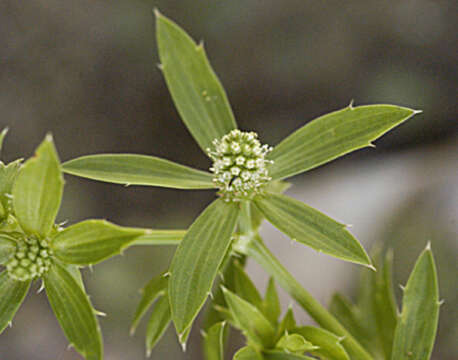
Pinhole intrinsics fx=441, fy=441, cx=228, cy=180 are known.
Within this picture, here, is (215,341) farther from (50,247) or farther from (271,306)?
(50,247)

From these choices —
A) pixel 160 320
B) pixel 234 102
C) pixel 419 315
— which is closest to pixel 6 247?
pixel 160 320

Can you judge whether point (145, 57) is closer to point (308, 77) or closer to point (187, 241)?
point (308, 77)

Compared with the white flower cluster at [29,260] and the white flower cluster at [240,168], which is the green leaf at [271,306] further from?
the white flower cluster at [29,260]

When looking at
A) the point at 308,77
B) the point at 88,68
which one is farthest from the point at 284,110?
the point at 88,68

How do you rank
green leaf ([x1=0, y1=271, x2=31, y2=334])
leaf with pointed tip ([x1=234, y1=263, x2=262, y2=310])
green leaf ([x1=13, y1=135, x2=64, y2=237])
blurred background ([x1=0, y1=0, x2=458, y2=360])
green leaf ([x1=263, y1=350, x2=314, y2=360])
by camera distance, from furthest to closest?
blurred background ([x1=0, y1=0, x2=458, y2=360]), leaf with pointed tip ([x1=234, y1=263, x2=262, y2=310]), green leaf ([x1=263, y1=350, x2=314, y2=360]), green leaf ([x1=0, y1=271, x2=31, y2=334]), green leaf ([x1=13, y1=135, x2=64, y2=237])

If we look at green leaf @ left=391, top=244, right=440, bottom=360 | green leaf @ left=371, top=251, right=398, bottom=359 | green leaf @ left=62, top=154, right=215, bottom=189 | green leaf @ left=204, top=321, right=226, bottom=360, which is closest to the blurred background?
green leaf @ left=371, top=251, right=398, bottom=359

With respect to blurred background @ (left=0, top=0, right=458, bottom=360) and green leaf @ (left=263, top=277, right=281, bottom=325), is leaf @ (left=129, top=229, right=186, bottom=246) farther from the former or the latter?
blurred background @ (left=0, top=0, right=458, bottom=360)
